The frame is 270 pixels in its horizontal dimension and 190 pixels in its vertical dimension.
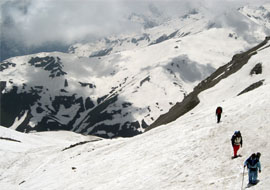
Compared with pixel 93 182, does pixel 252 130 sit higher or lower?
higher

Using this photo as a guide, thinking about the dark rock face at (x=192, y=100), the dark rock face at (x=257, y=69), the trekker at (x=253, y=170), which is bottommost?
the dark rock face at (x=192, y=100)

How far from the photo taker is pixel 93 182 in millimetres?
28609

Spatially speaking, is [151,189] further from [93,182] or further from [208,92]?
[208,92]

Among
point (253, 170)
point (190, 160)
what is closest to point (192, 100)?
point (190, 160)

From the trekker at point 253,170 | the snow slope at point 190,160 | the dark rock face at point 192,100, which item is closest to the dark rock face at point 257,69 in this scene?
the dark rock face at point 192,100

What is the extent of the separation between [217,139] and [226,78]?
48677 millimetres

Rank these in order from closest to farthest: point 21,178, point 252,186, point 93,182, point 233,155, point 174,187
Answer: point 252,186, point 174,187, point 233,155, point 93,182, point 21,178

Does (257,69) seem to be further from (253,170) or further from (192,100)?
(253,170)

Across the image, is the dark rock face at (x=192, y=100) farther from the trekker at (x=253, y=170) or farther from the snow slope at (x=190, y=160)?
the trekker at (x=253, y=170)

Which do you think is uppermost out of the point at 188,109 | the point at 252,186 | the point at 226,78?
the point at 252,186

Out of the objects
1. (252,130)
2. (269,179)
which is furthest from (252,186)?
(252,130)

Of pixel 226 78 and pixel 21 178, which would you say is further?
pixel 226 78

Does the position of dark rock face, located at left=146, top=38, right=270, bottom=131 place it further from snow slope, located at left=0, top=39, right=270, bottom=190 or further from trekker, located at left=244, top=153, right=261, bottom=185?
trekker, located at left=244, top=153, right=261, bottom=185

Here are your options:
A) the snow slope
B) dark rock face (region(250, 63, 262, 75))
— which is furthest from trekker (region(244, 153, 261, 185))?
dark rock face (region(250, 63, 262, 75))
